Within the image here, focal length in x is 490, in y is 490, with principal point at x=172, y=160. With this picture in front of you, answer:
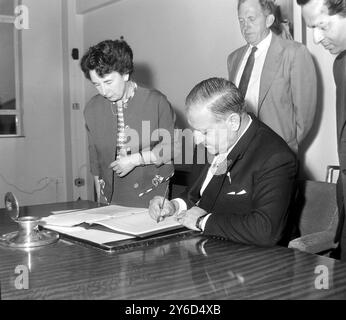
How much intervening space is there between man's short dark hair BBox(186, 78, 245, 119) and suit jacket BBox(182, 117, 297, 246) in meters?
0.13

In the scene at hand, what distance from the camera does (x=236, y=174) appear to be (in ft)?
5.72

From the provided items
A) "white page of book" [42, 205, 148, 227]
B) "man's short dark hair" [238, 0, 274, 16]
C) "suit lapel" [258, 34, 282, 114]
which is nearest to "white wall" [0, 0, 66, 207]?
"man's short dark hair" [238, 0, 274, 16]

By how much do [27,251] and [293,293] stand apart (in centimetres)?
82

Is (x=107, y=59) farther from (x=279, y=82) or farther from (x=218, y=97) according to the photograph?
(x=279, y=82)

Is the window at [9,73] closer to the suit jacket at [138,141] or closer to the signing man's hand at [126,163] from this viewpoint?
the suit jacket at [138,141]

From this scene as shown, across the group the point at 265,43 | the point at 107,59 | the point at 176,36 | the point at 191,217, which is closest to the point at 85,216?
the point at 191,217

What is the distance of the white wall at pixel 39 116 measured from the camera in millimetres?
5754

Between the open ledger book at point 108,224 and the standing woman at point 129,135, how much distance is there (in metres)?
0.46

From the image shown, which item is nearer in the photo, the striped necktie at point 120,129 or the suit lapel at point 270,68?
the striped necktie at point 120,129

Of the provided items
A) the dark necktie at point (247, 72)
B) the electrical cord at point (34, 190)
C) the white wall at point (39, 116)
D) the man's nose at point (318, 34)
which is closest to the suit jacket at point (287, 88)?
the dark necktie at point (247, 72)

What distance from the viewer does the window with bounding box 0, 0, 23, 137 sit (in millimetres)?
5668

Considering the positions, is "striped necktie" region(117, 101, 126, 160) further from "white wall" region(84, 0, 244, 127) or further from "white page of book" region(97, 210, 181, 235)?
"white wall" region(84, 0, 244, 127)

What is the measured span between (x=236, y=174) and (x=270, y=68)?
4.07 feet
